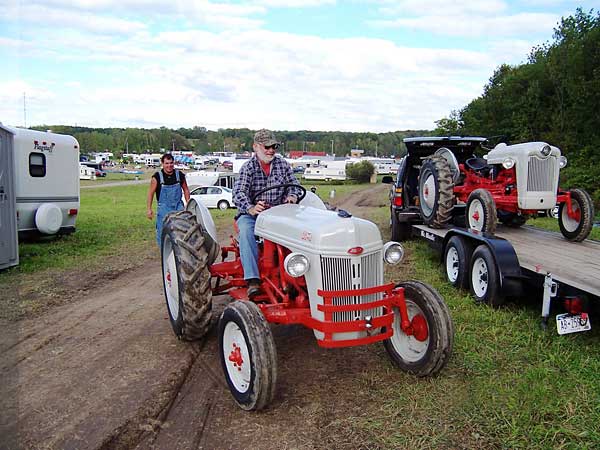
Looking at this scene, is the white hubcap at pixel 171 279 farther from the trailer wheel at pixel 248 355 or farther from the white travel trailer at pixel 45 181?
the white travel trailer at pixel 45 181

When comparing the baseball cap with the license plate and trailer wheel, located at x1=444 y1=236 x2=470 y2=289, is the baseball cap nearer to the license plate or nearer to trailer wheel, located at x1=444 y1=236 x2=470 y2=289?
trailer wheel, located at x1=444 y1=236 x2=470 y2=289

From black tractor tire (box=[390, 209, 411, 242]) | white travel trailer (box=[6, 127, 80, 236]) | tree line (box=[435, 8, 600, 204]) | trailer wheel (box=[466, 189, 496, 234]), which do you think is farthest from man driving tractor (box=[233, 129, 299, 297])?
tree line (box=[435, 8, 600, 204])

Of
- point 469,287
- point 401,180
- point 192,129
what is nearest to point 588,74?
point 401,180

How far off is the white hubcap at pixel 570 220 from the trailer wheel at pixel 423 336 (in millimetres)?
4084

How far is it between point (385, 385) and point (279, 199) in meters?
1.95

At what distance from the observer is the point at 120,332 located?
5266mm

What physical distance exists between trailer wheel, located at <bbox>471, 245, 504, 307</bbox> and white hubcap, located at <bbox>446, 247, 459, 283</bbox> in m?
0.61

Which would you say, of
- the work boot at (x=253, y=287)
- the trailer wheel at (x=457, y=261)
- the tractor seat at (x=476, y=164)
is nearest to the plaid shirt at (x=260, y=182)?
the work boot at (x=253, y=287)

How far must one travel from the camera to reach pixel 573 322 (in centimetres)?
422

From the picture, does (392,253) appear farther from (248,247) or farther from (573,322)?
(573,322)

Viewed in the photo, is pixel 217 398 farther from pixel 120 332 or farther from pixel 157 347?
pixel 120 332

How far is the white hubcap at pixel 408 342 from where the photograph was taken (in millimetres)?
4023

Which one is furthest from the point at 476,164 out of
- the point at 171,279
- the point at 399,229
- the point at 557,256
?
the point at 171,279

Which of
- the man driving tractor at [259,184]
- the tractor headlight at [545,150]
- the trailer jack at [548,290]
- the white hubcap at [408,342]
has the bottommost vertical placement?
the white hubcap at [408,342]
